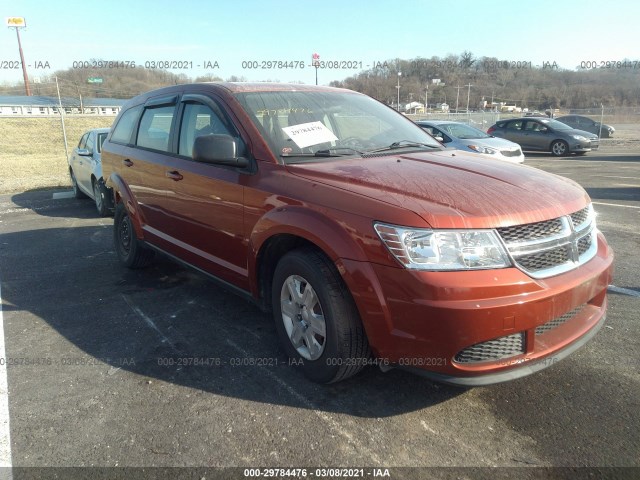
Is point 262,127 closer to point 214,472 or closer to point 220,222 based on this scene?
point 220,222

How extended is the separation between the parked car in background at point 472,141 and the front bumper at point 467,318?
9.55 meters

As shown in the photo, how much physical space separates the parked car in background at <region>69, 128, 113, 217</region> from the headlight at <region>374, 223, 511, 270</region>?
21.5 feet

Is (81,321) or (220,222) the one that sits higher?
(220,222)

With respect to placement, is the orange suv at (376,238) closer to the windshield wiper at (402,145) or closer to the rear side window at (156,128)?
the windshield wiper at (402,145)

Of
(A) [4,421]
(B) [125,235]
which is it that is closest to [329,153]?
(A) [4,421]

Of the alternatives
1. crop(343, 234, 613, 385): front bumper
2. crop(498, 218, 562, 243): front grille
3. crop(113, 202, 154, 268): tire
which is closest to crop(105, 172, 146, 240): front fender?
crop(113, 202, 154, 268): tire

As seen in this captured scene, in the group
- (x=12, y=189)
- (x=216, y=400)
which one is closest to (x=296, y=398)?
(x=216, y=400)

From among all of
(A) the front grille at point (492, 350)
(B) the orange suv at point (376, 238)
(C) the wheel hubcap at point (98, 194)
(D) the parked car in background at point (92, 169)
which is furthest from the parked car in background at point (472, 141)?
(A) the front grille at point (492, 350)

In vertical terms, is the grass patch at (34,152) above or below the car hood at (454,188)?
below

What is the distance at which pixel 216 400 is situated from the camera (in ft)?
9.32

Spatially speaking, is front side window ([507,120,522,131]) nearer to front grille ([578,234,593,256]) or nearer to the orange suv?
the orange suv

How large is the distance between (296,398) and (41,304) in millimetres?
2946

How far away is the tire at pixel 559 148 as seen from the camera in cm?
1806

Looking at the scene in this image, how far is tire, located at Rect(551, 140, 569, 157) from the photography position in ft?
59.3
